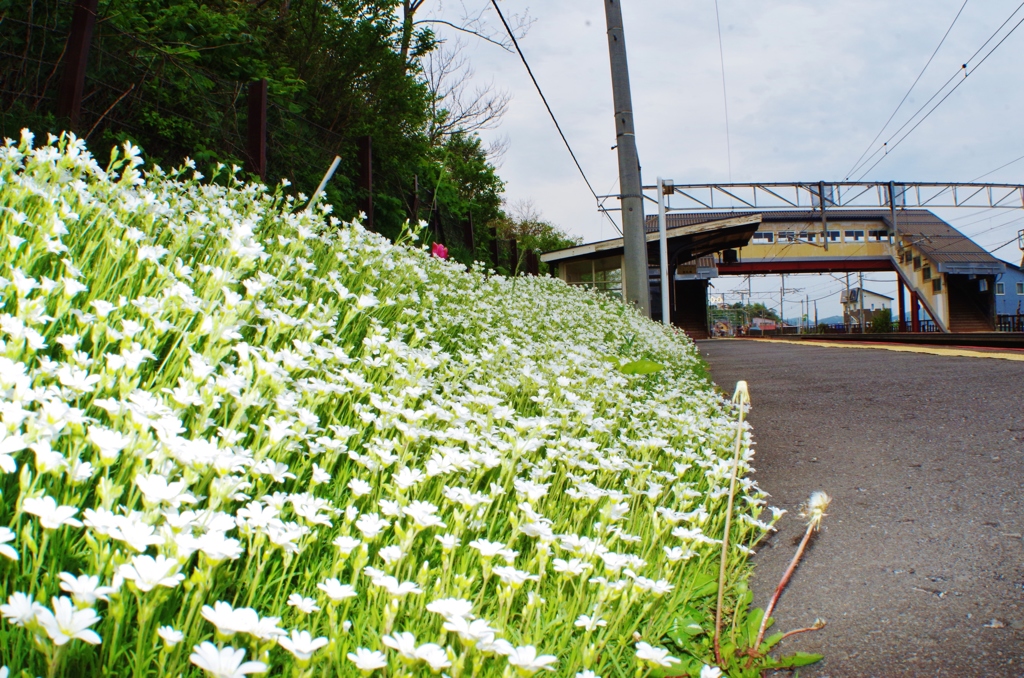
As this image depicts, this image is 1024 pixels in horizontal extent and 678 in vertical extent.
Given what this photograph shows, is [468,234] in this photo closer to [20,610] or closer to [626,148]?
[626,148]

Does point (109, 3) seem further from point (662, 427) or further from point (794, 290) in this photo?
point (794, 290)

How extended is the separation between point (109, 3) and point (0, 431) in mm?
7172

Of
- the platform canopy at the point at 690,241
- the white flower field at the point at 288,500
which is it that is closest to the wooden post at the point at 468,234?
the platform canopy at the point at 690,241

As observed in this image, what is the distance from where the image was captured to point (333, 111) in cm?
1031

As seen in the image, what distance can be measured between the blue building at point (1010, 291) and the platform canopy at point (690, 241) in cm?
3109

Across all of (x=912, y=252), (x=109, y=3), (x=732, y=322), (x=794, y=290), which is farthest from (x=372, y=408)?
(x=732, y=322)

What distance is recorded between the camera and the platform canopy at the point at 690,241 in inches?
745

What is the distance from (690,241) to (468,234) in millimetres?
9899

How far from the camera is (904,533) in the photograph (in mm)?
2217

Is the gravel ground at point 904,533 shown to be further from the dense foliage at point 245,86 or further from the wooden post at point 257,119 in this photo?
the wooden post at point 257,119

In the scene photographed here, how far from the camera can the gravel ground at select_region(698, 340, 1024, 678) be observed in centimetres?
163

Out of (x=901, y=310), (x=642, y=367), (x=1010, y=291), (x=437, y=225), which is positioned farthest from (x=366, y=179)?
(x=1010, y=291)

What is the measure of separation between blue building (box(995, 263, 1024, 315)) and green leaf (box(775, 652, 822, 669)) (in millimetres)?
50870

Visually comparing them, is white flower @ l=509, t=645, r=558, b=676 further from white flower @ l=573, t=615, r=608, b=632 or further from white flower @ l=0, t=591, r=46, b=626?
white flower @ l=0, t=591, r=46, b=626
